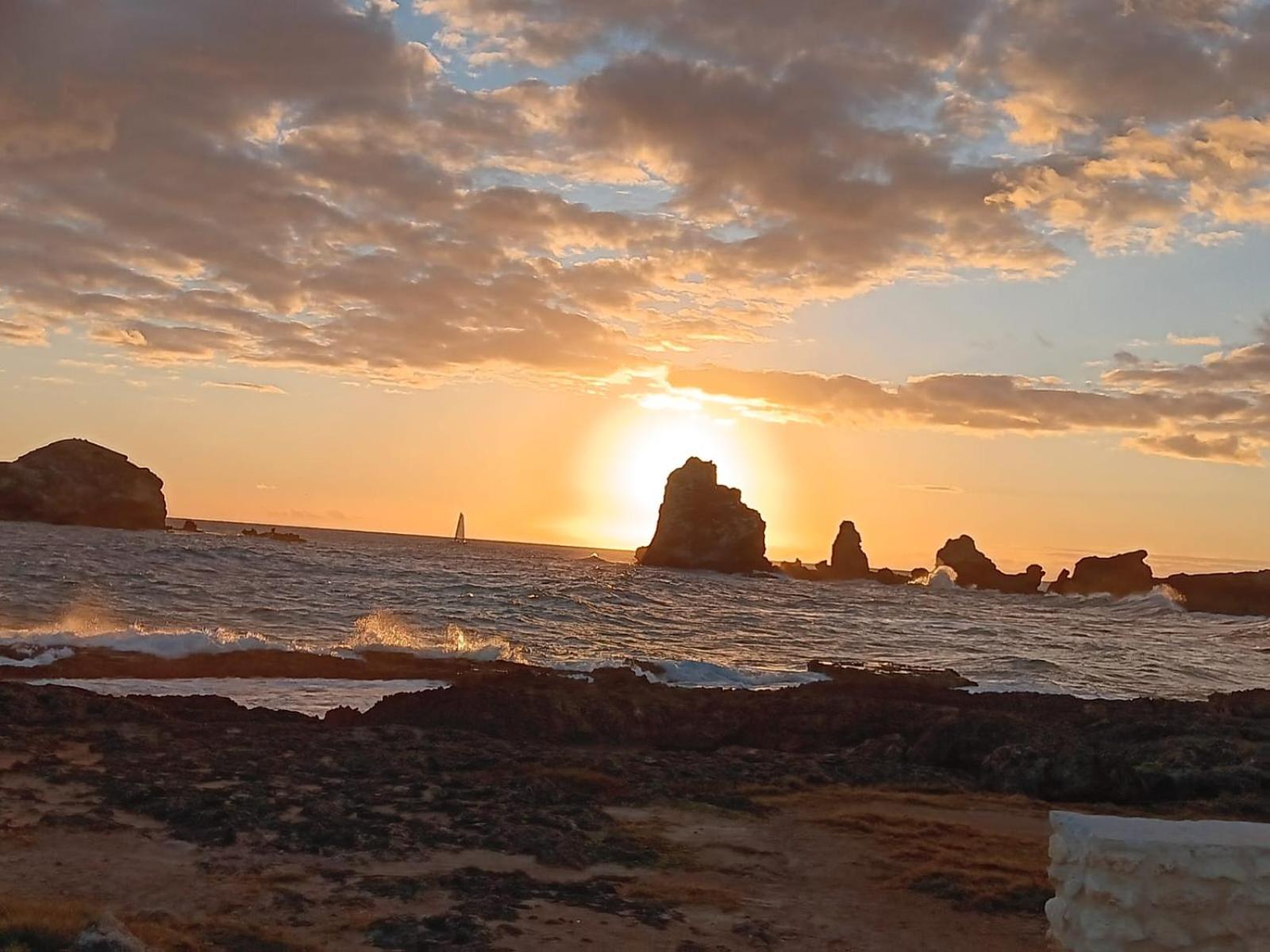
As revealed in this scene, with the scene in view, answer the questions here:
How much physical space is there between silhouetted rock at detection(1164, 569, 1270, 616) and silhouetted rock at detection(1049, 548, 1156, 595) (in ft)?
39.3

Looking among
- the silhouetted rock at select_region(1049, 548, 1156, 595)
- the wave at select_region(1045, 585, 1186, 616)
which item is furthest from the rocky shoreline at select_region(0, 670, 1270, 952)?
the silhouetted rock at select_region(1049, 548, 1156, 595)

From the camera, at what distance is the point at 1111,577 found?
119875mm

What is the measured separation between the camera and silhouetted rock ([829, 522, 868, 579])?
154 meters

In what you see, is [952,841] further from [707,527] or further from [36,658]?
[707,527]

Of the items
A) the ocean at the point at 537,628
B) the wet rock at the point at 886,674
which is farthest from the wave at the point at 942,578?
the wet rock at the point at 886,674

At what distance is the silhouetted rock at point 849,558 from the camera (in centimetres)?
15412

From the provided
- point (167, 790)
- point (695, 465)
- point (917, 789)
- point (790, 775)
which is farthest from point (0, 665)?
point (695, 465)

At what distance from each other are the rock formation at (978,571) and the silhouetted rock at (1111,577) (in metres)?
5.13

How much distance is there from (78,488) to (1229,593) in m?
118

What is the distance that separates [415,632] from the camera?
128 feet

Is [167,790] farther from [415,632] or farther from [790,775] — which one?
[415,632]

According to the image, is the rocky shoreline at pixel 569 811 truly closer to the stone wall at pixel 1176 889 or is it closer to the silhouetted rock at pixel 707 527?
the stone wall at pixel 1176 889

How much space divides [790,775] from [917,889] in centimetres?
551

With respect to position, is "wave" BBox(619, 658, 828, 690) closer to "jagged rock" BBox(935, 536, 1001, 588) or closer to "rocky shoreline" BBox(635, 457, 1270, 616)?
"rocky shoreline" BBox(635, 457, 1270, 616)
